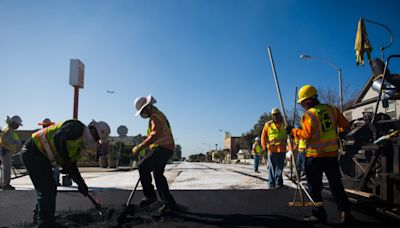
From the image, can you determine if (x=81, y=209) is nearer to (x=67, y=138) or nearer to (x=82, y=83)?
(x=67, y=138)

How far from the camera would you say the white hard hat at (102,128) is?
12.6 feet

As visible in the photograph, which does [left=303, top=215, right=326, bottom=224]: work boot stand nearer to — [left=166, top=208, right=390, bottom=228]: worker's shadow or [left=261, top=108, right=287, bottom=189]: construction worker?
[left=166, top=208, right=390, bottom=228]: worker's shadow

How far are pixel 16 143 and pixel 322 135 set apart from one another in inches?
272

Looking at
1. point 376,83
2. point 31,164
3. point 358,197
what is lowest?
point 358,197

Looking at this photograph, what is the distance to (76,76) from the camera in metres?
12.3

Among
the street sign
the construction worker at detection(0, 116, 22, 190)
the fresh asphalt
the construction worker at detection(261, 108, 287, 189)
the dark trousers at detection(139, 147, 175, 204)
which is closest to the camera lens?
the fresh asphalt

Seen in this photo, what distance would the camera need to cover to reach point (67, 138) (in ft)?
11.8

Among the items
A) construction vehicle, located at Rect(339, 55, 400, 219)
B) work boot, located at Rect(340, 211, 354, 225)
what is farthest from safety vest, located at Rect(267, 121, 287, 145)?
work boot, located at Rect(340, 211, 354, 225)

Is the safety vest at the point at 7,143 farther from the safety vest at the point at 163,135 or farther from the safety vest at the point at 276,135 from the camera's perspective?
the safety vest at the point at 276,135

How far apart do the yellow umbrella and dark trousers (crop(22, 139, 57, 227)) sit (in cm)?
532

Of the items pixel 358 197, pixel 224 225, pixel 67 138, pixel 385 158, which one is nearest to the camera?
pixel 67 138

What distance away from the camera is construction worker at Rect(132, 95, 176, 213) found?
4676mm

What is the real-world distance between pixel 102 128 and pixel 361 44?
4.75 m

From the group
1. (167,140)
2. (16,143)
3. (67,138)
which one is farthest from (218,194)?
(16,143)
